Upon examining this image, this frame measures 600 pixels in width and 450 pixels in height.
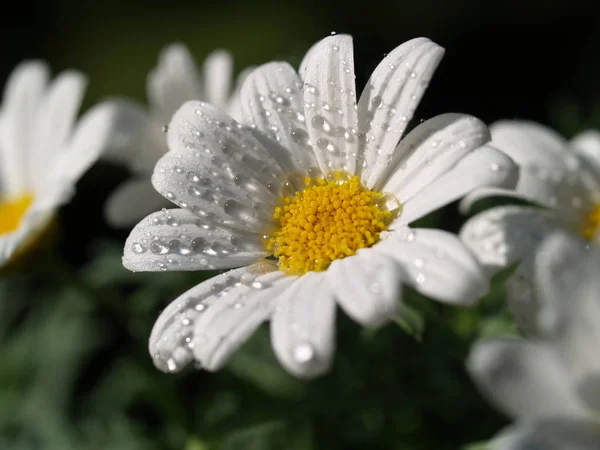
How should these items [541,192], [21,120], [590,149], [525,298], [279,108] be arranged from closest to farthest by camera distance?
[525,298], [279,108], [541,192], [590,149], [21,120]

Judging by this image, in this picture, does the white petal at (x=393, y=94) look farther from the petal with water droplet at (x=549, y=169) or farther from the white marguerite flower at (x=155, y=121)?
the white marguerite flower at (x=155, y=121)

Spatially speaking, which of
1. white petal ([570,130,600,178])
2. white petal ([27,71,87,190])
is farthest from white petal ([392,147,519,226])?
white petal ([27,71,87,190])

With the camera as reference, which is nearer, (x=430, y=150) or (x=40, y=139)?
(x=430, y=150)

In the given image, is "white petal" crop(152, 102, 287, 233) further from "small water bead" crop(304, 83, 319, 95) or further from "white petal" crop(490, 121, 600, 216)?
"white petal" crop(490, 121, 600, 216)

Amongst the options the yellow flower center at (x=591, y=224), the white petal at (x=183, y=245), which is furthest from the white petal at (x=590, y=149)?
the white petal at (x=183, y=245)

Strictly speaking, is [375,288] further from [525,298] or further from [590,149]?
[590,149]

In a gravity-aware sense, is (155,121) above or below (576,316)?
below

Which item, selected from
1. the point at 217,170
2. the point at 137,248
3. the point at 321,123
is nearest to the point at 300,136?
the point at 321,123
